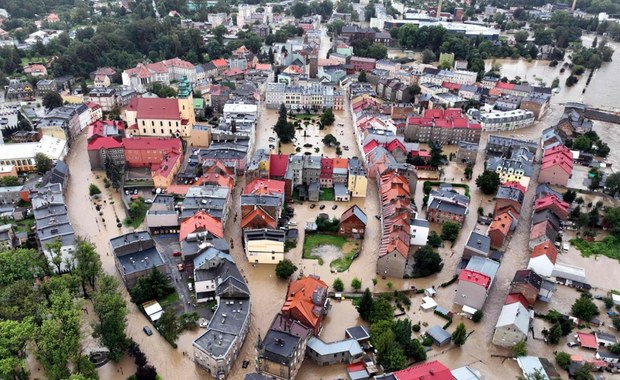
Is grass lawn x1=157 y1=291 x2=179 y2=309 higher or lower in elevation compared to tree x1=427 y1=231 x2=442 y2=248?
lower

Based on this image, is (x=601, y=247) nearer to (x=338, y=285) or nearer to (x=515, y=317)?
(x=515, y=317)

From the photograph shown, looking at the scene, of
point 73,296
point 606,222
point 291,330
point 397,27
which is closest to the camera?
point 291,330

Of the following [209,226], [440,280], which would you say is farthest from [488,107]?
[209,226]

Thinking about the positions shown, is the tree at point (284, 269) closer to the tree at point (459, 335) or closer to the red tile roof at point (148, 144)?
the tree at point (459, 335)

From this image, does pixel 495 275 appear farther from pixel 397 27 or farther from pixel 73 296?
pixel 397 27

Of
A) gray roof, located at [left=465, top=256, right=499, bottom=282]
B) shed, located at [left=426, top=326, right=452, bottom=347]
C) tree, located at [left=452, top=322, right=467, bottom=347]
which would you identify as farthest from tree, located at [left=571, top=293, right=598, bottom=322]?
shed, located at [left=426, top=326, right=452, bottom=347]

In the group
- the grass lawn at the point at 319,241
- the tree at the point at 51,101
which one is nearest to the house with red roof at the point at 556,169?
the grass lawn at the point at 319,241

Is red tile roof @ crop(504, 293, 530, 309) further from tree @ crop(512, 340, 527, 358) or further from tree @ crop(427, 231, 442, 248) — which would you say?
tree @ crop(427, 231, 442, 248)
